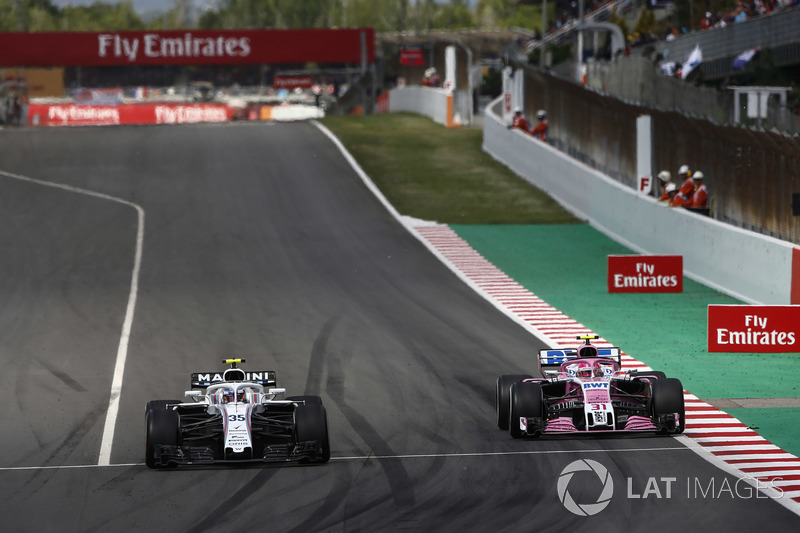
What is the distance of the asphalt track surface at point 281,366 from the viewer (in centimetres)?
1199

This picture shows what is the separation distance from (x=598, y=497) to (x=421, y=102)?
47.0 metres

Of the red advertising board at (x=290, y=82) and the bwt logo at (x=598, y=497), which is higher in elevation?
the red advertising board at (x=290, y=82)

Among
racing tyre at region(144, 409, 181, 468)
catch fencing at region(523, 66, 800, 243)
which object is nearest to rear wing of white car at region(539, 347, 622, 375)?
racing tyre at region(144, 409, 181, 468)

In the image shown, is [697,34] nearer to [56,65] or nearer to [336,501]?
[336,501]

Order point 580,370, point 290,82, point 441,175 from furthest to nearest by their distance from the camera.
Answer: point 290,82, point 441,175, point 580,370

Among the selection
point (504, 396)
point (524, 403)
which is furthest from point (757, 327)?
point (524, 403)

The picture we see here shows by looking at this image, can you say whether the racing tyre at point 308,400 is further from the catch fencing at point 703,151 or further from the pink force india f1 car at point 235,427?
the catch fencing at point 703,151

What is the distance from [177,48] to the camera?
284 feet

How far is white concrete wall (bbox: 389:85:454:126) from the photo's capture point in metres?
54.1

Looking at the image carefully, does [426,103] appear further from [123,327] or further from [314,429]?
[314,429]

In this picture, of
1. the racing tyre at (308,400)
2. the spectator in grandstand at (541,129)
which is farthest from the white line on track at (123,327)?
the spectator in grandstand at (541,129)

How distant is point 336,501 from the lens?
481 inches

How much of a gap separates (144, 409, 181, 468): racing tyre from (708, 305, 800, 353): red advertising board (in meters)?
9.36

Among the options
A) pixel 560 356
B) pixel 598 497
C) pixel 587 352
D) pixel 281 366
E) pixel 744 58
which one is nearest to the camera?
pixel 598 497
